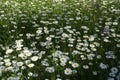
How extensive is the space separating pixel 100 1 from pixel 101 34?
8.61ft

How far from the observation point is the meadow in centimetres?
501

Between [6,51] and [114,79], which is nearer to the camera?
[114,79]

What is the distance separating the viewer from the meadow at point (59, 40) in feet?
16.4

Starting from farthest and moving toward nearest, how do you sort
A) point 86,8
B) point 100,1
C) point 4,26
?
point 100,1, point 86,8, point 4,26

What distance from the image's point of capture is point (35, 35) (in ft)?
21.5

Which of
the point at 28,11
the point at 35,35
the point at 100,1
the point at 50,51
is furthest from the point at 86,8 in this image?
the point at 50,51

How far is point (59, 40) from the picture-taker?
618cm

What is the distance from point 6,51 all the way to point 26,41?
0.76 meters

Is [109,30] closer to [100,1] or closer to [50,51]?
[50,51]

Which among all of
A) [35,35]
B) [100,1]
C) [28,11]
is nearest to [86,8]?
[100,1]

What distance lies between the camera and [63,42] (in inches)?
235

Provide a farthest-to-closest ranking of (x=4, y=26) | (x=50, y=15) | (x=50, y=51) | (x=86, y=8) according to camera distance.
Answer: (x=86, y=8)
(x=50, y=15)
(x=4, y=26)
(x=50, y=51)

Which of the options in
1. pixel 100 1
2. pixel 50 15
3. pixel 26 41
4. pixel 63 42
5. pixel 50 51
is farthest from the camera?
pixel 100 1

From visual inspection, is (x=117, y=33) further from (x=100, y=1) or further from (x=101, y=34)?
(x=100, y=1)
